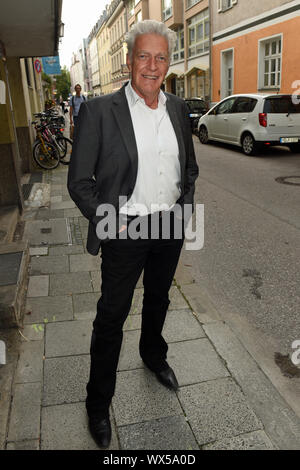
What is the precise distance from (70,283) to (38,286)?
0.31m

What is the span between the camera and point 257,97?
10945mm

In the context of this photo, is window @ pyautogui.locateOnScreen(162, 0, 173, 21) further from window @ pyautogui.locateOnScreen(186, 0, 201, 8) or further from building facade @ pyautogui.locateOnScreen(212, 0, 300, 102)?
building facade @ pyautogui.locateOnScreen(212, 0, 300, 102)

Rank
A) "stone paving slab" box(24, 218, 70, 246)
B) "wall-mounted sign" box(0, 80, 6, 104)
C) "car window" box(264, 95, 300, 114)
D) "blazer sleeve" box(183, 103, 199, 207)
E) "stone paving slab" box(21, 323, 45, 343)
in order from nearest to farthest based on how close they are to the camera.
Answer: "blazer sleeve" box(183, 103, 199, 207) → "stone paving slab" box(21, 323, 45, 343) → "stone paving slab" box(24, 218, 70, 246) → "wall-mounted sign" box(0, 80, 6, 104) → "car window" box(264, 95, 300, 114)

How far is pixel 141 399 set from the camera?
97.2 inches

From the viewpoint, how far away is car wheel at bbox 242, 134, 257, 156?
11.2 meters

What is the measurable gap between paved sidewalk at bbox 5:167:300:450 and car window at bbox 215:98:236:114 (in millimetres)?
9732

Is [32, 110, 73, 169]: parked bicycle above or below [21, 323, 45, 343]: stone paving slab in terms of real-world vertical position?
above

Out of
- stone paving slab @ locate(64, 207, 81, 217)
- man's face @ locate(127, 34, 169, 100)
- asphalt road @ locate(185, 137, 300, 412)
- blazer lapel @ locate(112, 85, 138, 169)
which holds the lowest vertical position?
asphalt road @ locate(185, 137, 300, 412)

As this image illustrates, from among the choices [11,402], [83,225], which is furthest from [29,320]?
[83,225]

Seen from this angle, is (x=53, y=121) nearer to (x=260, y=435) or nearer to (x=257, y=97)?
(x=257, y=97)

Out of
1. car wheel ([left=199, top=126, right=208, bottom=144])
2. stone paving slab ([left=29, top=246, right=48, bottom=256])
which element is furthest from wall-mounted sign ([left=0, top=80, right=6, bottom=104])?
→ car wheel ([left=199, top=126, right=208, bottom=144])

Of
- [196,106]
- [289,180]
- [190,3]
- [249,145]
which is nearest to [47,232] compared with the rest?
[289,180]

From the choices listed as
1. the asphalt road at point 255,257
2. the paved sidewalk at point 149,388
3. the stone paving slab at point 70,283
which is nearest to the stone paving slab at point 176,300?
the paved sidewalk at point 149,388

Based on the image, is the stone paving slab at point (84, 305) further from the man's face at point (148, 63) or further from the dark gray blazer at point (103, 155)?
the man's face at point (148, 63)
